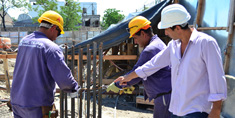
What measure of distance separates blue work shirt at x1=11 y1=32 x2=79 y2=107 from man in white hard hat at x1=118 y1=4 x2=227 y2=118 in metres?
1.25

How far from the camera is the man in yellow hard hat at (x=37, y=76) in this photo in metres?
2.41

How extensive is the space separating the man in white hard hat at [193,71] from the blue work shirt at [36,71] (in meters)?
1.25

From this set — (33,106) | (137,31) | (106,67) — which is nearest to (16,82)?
(33,106)

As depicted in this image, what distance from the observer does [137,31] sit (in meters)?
2.99

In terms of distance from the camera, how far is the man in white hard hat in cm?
171

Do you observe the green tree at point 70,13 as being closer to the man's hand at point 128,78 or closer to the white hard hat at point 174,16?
the man's hand at point 128,78

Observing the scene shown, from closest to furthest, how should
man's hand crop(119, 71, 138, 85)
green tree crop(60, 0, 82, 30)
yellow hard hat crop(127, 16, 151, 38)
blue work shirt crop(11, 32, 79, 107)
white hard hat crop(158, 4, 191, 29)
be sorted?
white hard hat crop(158, 4, 191, 29) → blue work shirt crop(11, 32, 79, 107) → man's hand crop(119, 71, 138, 85) → yellow hard hat crop(127, 16, 151, 38) → green tree crop(60, 0, 82, 30)

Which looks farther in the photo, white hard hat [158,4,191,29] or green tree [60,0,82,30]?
green tree [60,0,82,30]

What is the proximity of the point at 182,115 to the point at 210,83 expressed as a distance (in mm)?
415

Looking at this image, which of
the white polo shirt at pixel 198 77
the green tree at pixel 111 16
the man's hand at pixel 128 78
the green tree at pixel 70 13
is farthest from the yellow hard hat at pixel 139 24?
the green tree at pixel 111 16

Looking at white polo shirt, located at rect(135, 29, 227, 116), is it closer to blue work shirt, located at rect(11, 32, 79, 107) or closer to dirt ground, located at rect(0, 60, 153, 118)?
blue work shirt, located at rect(11, 32, 79, 107)

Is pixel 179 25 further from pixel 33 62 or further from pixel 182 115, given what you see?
pixel 33 62

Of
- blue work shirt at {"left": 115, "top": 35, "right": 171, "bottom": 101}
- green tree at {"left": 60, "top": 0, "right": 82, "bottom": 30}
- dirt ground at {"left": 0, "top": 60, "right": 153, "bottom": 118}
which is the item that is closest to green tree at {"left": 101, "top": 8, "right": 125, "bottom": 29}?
green tree at {"left": 60, "top": 0, "right": 82, "bottom": 30}

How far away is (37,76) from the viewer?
7.98 ft
